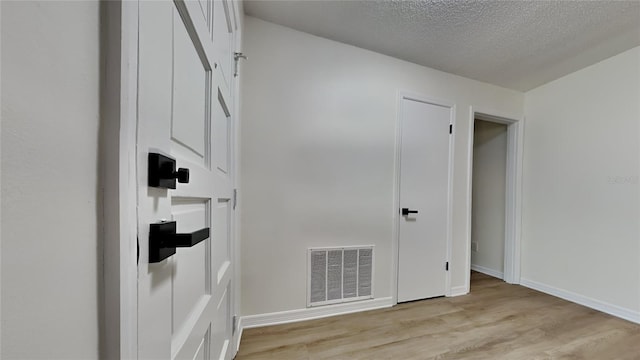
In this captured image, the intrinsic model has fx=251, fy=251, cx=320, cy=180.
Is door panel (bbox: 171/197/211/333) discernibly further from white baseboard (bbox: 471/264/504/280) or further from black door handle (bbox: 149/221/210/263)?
white baseboard (bbox: 471/264/504/280)

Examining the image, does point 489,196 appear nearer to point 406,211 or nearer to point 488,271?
point 488,271

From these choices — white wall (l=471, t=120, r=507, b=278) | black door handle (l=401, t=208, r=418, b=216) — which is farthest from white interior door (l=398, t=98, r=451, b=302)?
white wall (l=471, t=120, r=507, b=278)

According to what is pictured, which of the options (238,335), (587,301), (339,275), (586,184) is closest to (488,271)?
(587,301)

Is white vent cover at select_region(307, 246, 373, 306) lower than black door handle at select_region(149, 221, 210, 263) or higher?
lower

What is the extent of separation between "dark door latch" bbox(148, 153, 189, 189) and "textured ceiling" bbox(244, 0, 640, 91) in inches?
71.5

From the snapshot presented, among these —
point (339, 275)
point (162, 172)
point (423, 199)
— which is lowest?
point (339, 275)

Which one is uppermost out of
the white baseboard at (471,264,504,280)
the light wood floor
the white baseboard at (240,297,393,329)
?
the white baseboard at (240,297,393,329)

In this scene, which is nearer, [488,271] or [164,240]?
[164,240]

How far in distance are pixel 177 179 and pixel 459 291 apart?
2992 millimetres

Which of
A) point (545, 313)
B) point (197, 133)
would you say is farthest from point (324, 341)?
point (545, 313)

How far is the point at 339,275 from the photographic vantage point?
7.00 ft

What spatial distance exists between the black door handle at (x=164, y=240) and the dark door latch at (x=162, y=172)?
0.06 metres

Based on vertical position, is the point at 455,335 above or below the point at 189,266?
below

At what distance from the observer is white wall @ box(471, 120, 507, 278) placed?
318cm
